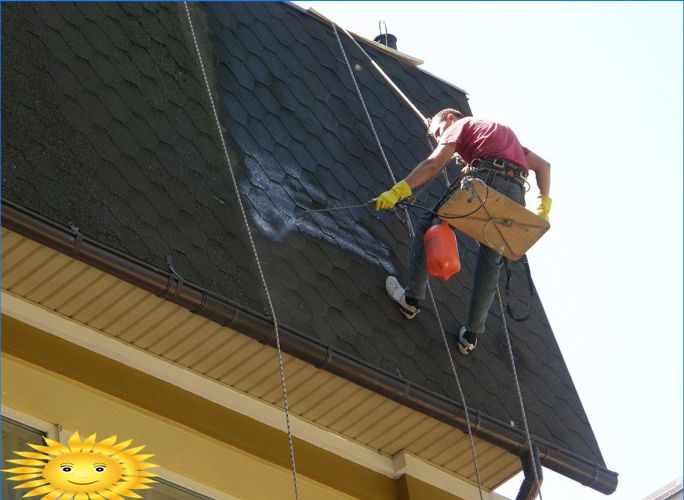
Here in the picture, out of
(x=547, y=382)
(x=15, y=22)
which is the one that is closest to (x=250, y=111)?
(x=15, y=22)

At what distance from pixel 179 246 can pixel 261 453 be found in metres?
1.22

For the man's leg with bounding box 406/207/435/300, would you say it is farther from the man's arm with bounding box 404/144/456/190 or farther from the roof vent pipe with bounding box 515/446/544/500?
the roof vent pipe with bounding box 515/446/544/500

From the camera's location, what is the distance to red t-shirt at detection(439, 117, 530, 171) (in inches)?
362

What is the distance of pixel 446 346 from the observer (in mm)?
9078

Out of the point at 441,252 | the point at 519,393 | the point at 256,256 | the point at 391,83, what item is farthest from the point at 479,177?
the point at 391,83

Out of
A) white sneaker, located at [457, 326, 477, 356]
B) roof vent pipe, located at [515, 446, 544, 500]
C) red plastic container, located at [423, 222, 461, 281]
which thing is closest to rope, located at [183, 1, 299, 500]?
red plastic container, located at [423, 222, 461, 281]

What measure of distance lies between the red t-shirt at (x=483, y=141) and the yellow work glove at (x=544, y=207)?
0.80 feet

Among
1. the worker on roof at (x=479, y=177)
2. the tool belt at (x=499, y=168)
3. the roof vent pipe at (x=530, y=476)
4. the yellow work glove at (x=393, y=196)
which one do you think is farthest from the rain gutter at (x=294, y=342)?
the tool belt at (x=499, y=168)

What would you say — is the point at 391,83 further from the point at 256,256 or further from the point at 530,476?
the point at 530,476

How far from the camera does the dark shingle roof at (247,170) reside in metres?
7.97

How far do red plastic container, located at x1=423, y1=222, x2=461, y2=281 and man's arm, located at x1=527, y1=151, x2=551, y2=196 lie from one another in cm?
79

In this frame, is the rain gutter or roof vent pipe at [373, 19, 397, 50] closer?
the rain gutter

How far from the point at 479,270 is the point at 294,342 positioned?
1664mm

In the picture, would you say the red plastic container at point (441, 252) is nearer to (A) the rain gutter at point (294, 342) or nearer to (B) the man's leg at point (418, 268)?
(B) the man's leg at point (418, 268)
